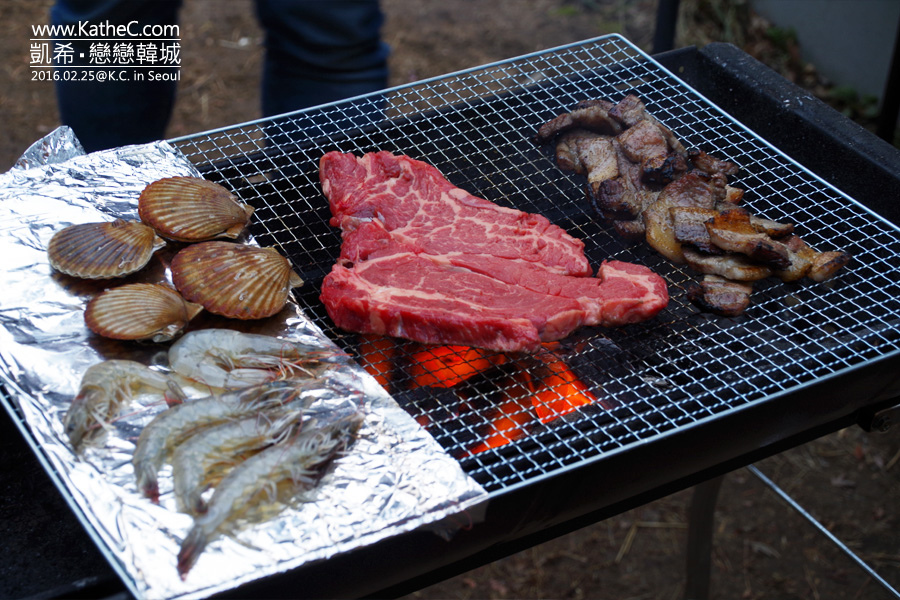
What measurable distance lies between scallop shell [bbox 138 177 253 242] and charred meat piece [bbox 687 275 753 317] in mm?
1464

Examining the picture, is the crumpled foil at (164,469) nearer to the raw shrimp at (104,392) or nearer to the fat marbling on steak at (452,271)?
the raw shrimp at (104,392)

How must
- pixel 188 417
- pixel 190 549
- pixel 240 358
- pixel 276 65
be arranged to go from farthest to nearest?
pixel 276 65
pixel 240 358
pixel 188 417
pixel 190 549

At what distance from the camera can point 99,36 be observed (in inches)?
162

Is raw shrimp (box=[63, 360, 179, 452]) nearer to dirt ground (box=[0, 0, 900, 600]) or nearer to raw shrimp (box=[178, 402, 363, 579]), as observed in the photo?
raw shrimp (box=[178, 402, 363, 579])

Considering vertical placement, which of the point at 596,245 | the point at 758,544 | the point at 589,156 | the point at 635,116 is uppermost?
the point at 635,116

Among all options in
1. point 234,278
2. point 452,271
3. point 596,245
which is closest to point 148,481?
point 234,278

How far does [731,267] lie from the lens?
2787mm

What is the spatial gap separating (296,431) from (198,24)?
6.32m

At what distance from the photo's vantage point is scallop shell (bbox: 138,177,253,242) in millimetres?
2742

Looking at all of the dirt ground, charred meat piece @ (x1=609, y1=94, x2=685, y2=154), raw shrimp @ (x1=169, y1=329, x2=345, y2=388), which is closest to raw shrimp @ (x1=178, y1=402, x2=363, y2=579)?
raw shrimp @ (x1=169, y1=329, x2=345, y2=388)

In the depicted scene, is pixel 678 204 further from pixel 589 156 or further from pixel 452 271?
pixel 452 271

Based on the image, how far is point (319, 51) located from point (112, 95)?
998mm

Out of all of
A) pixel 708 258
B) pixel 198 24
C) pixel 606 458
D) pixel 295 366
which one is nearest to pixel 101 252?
pixel 295 366

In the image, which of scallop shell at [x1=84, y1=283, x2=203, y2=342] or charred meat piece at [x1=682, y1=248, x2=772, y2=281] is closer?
scallop shell at [x1=84, y1=283, x2=203, y2=342]
